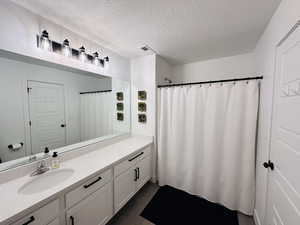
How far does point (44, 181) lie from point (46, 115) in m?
0.71

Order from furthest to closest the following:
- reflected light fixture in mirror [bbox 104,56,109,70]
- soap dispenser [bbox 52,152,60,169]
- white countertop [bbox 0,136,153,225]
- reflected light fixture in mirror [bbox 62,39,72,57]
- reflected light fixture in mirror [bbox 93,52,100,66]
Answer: reflected light fixture in mirror [bbox 104,56,109,70] → reflected light fixture in mirror [bbox 93,52,100,66] → reflected light fixture in mirror [bbox 62,39,72,57] → soap dispenser [bbox 52,152,60,169] → white countertop [bbox 0,136,153,225]

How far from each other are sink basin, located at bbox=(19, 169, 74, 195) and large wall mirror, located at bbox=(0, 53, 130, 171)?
0.73ft

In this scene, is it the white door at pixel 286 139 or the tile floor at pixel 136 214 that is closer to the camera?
the white door at pixel 286 139

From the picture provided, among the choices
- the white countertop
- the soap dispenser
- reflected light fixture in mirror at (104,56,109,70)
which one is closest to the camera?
the white countertop

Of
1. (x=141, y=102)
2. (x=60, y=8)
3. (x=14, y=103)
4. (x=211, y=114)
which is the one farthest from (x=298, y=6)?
(x=14, y=103)

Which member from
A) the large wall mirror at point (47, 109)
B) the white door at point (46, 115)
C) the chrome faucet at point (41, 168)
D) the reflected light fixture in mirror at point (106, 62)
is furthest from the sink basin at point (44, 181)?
the reflected light fixture in mirror at point (106, 62)

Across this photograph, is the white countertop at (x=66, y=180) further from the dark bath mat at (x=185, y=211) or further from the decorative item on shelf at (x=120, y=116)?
the dark bath mat at (x=185, y=211)

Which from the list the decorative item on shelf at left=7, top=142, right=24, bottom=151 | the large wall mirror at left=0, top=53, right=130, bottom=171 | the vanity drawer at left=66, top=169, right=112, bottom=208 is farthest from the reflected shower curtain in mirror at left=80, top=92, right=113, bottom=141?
the vanity drawer at left=66, top=169, right=112, bottom=208

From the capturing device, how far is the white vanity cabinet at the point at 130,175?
157 cm

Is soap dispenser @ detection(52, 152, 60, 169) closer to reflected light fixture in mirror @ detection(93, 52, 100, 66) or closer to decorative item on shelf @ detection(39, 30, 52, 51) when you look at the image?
decorative item on shelf @ detection(39, 30, 52, 51)

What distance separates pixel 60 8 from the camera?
3.99ft

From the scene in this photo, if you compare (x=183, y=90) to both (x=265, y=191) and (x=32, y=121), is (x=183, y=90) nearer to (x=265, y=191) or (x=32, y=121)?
(x=265, y=191)

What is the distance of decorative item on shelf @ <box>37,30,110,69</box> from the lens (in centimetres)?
132

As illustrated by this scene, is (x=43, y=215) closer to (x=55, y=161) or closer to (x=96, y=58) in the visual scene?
(x=55, y=161)
